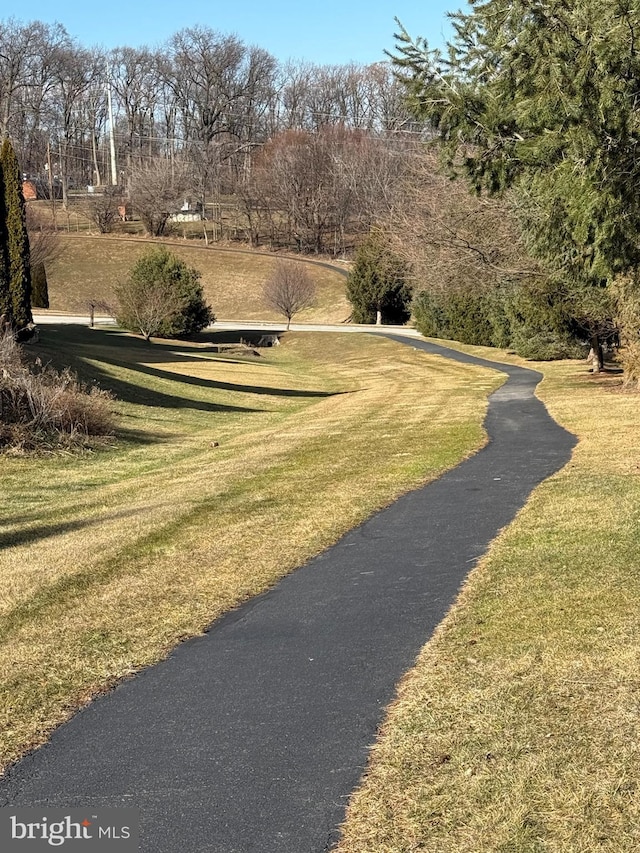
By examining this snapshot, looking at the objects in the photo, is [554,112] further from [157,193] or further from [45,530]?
[157,193]

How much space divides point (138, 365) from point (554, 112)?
2430 centimetres

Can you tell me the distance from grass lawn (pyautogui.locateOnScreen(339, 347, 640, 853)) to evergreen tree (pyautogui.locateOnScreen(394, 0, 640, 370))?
3.24 meters

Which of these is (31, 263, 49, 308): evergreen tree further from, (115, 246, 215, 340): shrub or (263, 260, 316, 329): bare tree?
(263, 260, 316, 329): bare tree

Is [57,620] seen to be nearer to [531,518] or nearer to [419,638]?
[419,638]

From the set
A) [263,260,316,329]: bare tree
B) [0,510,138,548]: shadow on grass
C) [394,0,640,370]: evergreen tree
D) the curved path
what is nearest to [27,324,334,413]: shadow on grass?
[0,510,138,548]: shadow on grass

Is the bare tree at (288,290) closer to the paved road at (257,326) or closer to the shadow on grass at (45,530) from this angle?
the paved road at (257,326)

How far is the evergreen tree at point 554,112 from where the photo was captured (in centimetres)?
776

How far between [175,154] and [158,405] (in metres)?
94.9

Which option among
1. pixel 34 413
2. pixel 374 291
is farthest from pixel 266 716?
pixel 374 291

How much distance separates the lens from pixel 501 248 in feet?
84.8

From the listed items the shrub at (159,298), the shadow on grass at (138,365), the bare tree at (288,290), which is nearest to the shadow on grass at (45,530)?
the shadow on grass at (138,365)

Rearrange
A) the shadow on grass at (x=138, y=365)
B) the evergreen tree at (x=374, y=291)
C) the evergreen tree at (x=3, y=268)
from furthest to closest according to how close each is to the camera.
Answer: the evergreen tree at (x=374, y=291)
the evergreen tree at (x=3, y=268)
the shadow on grass at (x=138, y=365)

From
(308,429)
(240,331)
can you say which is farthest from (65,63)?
(308,429)

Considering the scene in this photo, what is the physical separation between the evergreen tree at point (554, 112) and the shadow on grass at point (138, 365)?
14.4 metres
